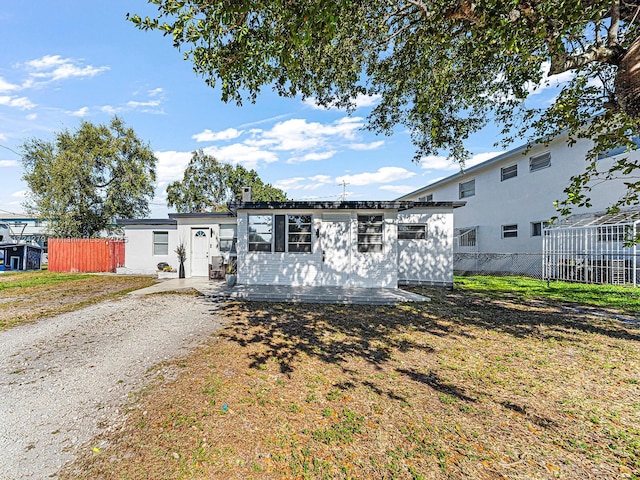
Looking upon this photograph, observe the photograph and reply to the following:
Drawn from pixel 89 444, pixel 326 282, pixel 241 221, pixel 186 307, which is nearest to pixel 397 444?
pixel 89 444

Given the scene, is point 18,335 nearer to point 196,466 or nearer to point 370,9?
point 196,466

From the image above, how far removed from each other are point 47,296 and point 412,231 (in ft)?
40.9

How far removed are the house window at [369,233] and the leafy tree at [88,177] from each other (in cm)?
1814

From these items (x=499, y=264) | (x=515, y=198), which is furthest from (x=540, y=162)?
(x=499, y=264)

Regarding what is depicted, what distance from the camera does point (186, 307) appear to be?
699 cm

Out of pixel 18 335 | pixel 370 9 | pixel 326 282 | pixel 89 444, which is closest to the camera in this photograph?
pixel 89 444

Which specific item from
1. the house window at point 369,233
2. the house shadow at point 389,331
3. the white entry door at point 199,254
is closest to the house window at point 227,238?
the white entry door at point 199,254

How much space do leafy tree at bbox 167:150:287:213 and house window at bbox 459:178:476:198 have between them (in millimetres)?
21126

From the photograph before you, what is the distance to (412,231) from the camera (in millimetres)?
10812

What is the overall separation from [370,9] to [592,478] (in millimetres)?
7596

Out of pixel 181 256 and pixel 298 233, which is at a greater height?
pixel 298 233

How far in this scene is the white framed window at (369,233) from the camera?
9273 mm

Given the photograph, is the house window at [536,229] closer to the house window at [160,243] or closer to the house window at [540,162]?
the house window at [540,162]

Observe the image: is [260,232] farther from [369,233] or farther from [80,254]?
[80,254]
